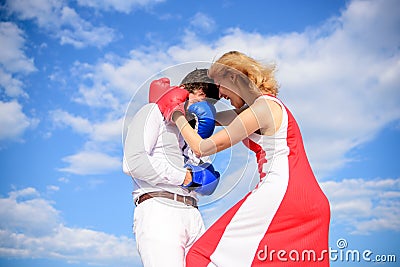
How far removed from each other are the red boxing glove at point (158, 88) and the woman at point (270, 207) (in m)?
0.56

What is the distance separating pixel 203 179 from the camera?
364cm

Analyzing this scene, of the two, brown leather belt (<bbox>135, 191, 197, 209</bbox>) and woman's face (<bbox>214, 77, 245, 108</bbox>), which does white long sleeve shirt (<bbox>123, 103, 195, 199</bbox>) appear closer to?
brown leather belt (<bbox>135, 191, 197, 209</bbox>)

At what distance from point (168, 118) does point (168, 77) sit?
1.17 ft

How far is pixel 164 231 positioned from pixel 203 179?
48cm

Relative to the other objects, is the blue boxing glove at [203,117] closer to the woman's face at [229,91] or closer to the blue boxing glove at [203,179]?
the woman's face at [229,91]

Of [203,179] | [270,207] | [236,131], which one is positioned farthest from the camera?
[203,179]

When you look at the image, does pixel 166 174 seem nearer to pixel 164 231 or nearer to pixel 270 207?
pixel 164 231

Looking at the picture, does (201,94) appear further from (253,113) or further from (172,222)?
(172,222)

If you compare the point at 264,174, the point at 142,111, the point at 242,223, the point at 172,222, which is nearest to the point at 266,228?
the point at 242,223

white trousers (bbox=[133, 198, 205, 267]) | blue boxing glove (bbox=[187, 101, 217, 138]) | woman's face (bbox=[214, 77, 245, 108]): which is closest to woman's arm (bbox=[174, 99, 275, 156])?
blue boxing glove (bbox=[187, 101, 217, 138])

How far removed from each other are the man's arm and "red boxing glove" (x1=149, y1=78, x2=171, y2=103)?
18cm

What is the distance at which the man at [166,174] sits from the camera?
3465 millimetres

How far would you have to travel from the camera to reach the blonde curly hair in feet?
11.1

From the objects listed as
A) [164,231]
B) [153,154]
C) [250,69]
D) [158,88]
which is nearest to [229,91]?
[250,69]
